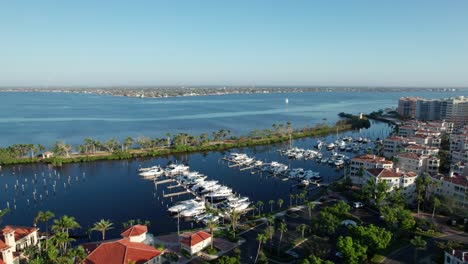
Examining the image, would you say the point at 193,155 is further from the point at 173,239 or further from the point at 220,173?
the point at 173,239

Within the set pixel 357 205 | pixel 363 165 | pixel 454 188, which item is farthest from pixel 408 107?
pixel 357 205

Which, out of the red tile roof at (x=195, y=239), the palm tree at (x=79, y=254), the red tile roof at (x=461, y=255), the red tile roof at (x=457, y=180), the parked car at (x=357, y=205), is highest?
the red tile roof at (x=457, y=180)

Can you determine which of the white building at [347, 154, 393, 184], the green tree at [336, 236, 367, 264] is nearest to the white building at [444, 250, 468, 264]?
Answer: the green tree at [336, 236, 367, 264]

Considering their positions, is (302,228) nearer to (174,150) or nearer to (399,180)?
(399,180)

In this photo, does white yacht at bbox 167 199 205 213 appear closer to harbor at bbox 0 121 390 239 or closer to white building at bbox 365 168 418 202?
harbor at bbox 0 121 390 239

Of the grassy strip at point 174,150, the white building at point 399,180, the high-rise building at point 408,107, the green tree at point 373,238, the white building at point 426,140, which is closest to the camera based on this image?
the green tree at point 373,238

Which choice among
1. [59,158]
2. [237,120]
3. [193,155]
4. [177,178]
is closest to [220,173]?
[177,178]

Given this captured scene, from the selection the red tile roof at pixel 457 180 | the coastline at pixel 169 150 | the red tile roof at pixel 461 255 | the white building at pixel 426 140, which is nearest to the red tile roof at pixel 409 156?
the red tile roof at pixel 457 180

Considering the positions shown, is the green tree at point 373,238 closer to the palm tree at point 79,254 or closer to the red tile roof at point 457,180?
the red tile roof at point 457,180
